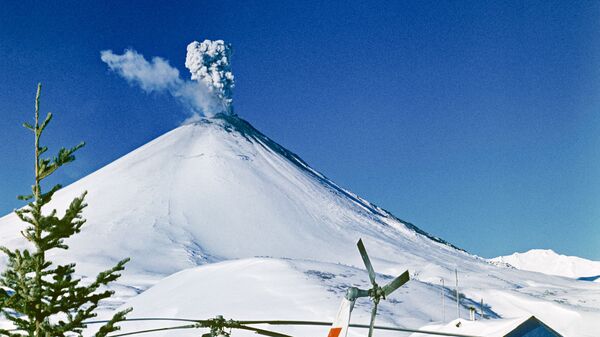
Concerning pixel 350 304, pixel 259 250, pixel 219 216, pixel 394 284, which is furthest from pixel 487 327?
pixel 219 216

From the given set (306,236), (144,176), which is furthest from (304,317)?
(144,176)

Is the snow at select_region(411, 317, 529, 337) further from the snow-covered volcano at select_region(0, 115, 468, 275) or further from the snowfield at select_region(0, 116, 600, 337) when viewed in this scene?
the snow-covered volcano at select_region(0, 115, 468, 275)

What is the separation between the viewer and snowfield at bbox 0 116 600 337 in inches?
2361

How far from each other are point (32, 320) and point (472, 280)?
10915cm

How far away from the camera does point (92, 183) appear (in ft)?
573

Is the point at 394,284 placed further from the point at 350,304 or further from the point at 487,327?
the point at 487,327

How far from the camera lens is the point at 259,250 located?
12912 centimetres

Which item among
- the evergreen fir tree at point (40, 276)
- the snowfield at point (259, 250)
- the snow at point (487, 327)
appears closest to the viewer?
the evergreen fir tree at point (40, 276)

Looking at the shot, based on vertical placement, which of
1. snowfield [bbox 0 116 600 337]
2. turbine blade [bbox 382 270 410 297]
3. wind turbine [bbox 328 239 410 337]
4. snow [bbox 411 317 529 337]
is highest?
snowfield [bbox 0 116 600 337]

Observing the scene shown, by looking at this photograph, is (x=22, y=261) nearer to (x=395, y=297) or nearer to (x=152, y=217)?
(x=395, y=297)

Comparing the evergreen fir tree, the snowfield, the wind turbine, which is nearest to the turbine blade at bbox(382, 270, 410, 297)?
the wind turbine

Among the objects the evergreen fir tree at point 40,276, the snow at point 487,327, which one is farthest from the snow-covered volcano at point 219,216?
the evergreen fir tree at point 40,276

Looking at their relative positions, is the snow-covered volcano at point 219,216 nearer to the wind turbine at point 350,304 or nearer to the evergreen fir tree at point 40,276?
the evergreen fir tree at point 40,276

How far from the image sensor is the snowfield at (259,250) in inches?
2361
